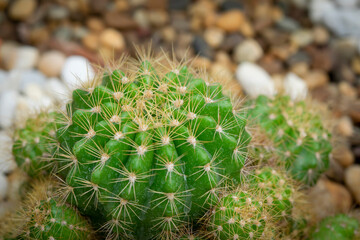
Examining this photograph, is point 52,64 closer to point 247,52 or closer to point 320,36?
point 247,52

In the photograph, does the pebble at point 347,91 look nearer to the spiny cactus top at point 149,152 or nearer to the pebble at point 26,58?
the spiny cactus top at point 149,152

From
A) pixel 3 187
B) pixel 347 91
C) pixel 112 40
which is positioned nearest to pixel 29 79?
pixel 112 40

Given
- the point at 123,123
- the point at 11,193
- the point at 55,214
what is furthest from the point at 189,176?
the point at 11,193

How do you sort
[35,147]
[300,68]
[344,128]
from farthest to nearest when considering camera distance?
[300,68]
[344,128]
[35,147]

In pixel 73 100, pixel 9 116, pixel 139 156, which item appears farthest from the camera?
pixel 9 116

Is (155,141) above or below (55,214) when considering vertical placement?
above

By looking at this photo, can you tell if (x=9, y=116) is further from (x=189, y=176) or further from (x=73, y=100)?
(x=189, y=176)

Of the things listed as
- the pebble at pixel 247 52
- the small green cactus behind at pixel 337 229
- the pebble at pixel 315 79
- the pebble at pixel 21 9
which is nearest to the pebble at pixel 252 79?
the pebble at pixel 247 52
